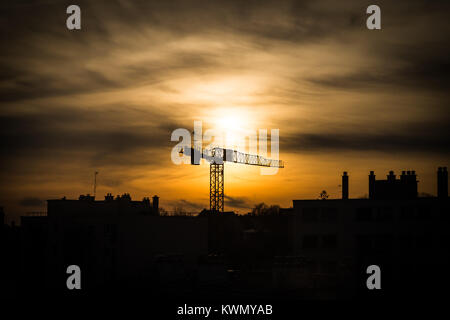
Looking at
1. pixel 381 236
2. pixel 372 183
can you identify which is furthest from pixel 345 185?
pixel 381 236

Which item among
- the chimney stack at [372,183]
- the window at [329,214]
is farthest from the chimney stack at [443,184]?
the window at [329,214]

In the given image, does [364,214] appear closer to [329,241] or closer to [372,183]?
[329,241]

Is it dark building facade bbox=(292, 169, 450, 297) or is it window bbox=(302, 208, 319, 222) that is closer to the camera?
dark building facade bbox=(292, 169, 450, 297)

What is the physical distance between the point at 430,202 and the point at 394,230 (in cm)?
594

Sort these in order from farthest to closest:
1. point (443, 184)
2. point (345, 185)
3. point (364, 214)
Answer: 1. point (345, 185)
2. point (364, 214)
3. point (443, 184)

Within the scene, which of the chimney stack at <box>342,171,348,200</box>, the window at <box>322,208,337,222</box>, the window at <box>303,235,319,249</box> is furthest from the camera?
the chimney stack at <box>342,171,348,200</box>

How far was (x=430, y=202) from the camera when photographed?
268 ft

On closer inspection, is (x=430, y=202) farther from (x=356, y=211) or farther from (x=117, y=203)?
(x=117, y=203)

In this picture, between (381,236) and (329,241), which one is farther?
(329,241)

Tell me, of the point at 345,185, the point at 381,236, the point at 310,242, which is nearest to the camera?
the point at 381,236

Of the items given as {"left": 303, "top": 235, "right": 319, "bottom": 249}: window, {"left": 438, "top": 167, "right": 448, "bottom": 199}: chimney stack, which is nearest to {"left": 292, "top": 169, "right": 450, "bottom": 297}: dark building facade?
{"left": 303, "top": 235, "right": 319, "bottom": 249}: window

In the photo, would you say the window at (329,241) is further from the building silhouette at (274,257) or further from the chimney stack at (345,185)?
the chimney stack at (345,185)

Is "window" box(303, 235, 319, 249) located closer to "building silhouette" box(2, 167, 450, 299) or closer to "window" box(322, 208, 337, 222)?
"building silhouette" box(2, 167, 450, 299)
